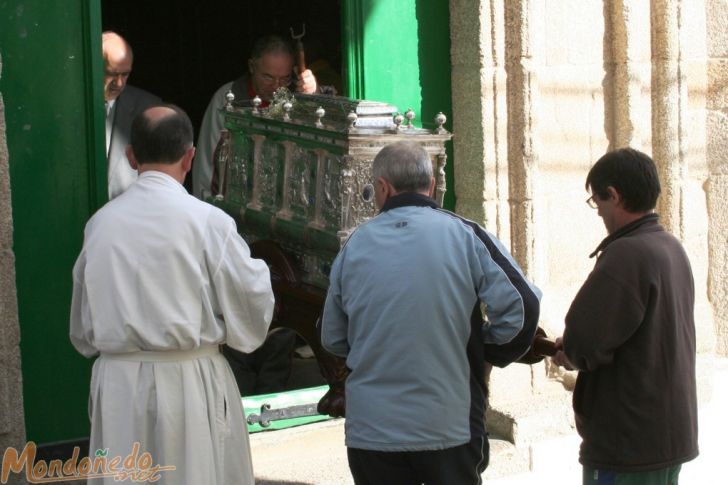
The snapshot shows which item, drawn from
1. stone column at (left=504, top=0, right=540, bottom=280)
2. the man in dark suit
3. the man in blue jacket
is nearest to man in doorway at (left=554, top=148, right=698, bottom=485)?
the man in blue jacket

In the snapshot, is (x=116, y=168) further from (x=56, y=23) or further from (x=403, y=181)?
(x=403, y=181)

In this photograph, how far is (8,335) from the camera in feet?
17.1

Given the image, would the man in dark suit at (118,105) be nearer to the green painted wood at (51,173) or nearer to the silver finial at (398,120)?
the green painted wood at (51,173)

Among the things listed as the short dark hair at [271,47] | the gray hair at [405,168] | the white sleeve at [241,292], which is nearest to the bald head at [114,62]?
the short dark hair at [271,47]

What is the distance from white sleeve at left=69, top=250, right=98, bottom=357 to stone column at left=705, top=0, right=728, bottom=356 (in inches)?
207

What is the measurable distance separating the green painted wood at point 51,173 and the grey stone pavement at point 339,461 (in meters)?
0.98

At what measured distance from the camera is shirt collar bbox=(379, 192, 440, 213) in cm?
412

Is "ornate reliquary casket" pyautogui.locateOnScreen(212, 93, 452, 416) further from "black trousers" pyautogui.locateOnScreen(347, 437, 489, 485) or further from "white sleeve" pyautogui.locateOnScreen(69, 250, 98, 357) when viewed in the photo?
"white sleeve" pyautogui.locateOnScreen(69, 250, 98, 357)

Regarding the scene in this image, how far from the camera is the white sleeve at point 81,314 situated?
412cm

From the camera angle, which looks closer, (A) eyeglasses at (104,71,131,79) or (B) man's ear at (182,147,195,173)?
(B) man's ear at (182,147,195,173)

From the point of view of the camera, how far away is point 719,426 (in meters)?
7.37

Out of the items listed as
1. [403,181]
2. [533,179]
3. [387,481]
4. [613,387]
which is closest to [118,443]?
[387,481]

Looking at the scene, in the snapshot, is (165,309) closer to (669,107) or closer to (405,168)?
(405,168)

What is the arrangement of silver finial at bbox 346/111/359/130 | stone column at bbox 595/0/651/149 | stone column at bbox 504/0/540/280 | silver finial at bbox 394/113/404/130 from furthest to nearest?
stone column at bbox 595/0/651/149, stone column at bbox 504/0/540/280, silver finial at bbox 394/113/404/130, silver finial at bbox 346/111/359/130
